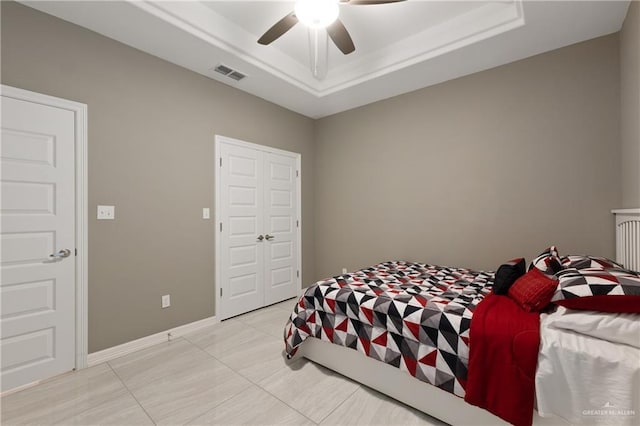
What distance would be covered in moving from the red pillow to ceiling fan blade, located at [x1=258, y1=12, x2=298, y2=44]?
2.38m

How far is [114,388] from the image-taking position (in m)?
2.03

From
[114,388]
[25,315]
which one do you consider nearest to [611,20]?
[114,388]

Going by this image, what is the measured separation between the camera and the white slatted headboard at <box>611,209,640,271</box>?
195 centimetres

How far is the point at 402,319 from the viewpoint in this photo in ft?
5.93

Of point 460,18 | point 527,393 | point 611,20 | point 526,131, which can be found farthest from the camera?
point 526,131

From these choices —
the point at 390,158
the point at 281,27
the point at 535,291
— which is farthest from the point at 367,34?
the point at 535,291

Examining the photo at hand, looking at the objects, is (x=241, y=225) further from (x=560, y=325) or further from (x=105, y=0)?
(x=560, y=325)

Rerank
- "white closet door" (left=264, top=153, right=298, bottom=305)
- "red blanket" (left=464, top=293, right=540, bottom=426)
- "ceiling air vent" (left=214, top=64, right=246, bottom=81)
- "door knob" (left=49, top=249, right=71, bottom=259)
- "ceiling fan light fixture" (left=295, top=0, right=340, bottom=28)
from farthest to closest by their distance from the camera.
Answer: "white closet door" (left=264, top=153, right=298, bottom=305) < "ceiling air vent" (left=214, top=64, right=246, bottom=81) < "door knob" (left=49, top=249, right=71, bottom=259) < "ceiling fan light fixture" (left=295, top=0, right=340, bottom=28) < "red blanket" (left=464, top=293, right=540, bottom=426)

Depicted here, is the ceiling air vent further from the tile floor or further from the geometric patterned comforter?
the tile floor

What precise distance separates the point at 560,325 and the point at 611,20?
2.60m

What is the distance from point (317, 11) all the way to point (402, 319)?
7.11 ft

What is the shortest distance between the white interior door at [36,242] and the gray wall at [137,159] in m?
0.16

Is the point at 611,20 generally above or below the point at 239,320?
above

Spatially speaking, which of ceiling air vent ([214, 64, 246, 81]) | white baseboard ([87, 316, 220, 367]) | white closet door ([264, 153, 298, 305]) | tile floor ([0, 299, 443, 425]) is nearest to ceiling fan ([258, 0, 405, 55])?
ceiling air vent ([214, 64, 246, 81])
